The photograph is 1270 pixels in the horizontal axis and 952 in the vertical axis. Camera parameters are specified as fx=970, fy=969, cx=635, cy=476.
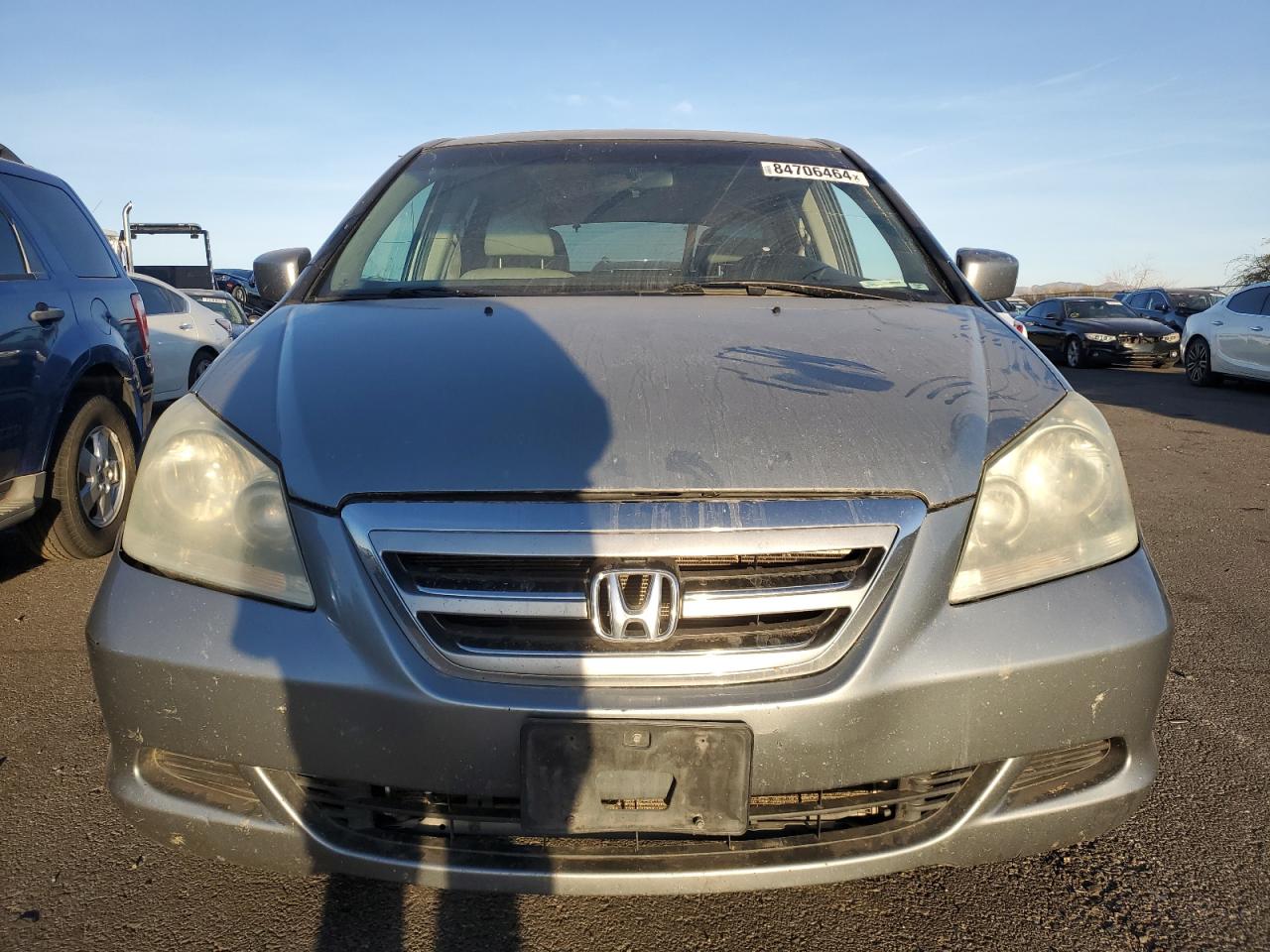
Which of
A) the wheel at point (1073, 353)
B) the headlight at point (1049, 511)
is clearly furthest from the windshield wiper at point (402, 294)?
the wheel at point (1073, 353)

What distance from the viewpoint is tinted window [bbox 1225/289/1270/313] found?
40.9ft

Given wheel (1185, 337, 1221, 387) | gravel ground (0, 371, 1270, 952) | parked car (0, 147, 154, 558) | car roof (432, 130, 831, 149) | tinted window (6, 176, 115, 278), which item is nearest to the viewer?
gravel ground (0, 371, 1270, 952)

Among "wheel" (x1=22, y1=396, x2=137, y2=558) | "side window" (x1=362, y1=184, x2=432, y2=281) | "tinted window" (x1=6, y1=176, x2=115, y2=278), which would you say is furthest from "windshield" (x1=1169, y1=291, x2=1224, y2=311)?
"side window" (x1=362, y1=184, x2=432, y2=281)

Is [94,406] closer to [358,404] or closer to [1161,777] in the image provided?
[358,404]

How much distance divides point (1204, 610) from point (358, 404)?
334cm

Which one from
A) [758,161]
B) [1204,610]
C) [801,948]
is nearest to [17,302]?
[758,161]

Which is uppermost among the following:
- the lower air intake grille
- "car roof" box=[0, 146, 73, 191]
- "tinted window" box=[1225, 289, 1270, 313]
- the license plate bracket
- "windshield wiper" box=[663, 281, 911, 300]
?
"car roof" box=[0, 146, 73, 191]

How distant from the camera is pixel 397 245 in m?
2.69

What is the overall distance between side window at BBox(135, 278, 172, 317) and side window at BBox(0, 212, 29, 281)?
4318 mm

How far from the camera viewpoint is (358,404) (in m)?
1.74

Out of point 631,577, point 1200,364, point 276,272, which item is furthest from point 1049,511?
point 1200,364

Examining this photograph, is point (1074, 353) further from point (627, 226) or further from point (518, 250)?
point (518, 250)

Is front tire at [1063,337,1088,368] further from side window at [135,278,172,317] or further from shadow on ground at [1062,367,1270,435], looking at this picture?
side window at [135,278,172,317]

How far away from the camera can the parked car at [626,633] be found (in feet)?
4.82
